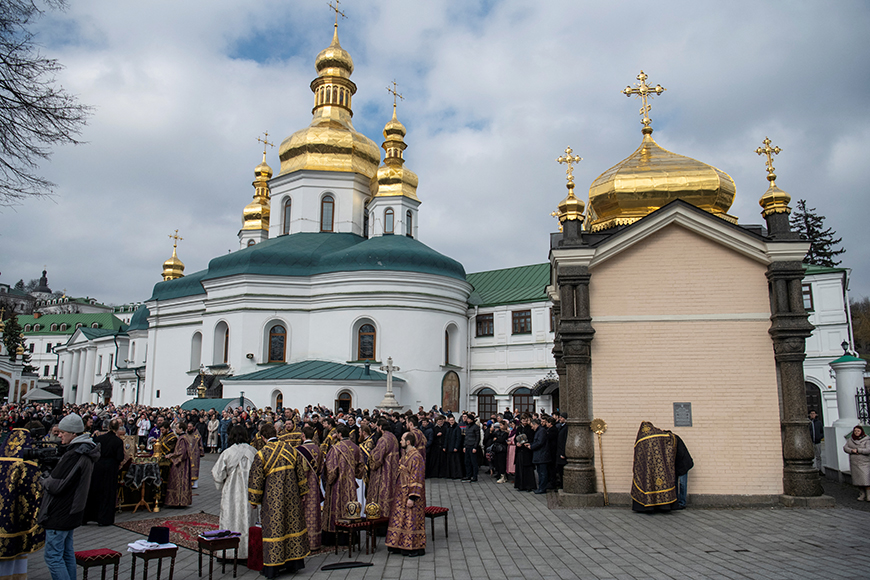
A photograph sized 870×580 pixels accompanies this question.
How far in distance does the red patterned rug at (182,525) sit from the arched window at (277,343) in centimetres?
1860

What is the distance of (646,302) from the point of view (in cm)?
1158

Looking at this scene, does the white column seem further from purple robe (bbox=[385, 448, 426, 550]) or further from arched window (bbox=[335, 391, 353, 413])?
arched window (bbox=[335, 391, 353, 413])

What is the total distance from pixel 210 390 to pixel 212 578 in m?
23.2

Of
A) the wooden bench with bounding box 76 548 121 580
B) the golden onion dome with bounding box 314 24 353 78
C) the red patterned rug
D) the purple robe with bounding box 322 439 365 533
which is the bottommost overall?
the red patterned rug

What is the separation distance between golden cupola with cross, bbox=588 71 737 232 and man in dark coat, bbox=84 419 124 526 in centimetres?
1038

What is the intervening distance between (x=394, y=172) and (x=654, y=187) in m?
21.5

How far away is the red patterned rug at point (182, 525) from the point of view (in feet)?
28.6

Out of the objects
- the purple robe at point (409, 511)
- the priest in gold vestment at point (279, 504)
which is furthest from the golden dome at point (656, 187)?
the priest in gold vestment at point (279, 504)

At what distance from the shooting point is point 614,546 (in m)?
8.03

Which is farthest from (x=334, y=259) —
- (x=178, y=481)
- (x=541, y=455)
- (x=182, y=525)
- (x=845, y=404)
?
(x=845, y=404)

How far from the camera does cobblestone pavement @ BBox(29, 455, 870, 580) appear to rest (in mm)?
6953

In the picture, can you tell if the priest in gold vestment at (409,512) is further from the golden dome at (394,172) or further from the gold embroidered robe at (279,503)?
the golden dome at (394,172)

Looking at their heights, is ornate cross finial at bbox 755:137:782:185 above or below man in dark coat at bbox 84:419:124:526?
above

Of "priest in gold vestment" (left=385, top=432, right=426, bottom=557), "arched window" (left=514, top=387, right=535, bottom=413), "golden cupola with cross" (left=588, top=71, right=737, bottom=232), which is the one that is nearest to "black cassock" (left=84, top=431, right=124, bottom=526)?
"priest in gold vestment" (left=385, top=432, right=426, bottom=557)
